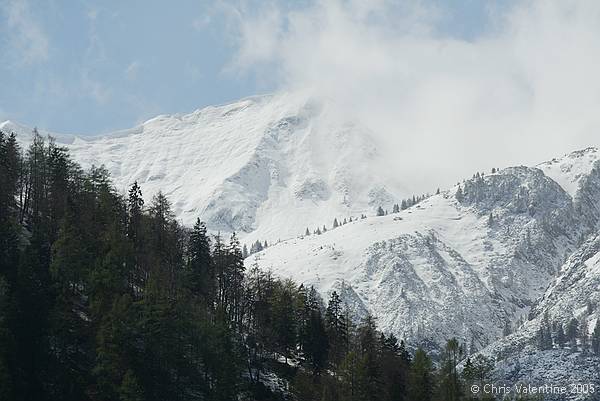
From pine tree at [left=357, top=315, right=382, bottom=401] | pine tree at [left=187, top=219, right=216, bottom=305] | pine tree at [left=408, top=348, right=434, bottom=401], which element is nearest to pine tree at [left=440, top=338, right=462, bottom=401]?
pine tree at [left=408, top=348, right=434, bottom=401]

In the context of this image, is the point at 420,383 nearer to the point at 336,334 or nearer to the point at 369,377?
the point at 369,377

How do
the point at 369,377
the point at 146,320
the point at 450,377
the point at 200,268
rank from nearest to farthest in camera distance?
the point at 146,320, the point at 450,377, the point at 369,377, the point at 200,268

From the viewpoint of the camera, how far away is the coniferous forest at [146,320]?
91.3 meters

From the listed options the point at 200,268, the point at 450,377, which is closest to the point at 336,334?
the point at 200,268

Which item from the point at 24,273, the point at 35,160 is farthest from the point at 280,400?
the point at 35,160

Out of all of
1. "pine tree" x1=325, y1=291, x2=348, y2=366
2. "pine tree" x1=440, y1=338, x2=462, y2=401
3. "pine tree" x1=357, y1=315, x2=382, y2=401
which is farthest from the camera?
"pine tree" x1=325, y1=291, x2=348, y2=366

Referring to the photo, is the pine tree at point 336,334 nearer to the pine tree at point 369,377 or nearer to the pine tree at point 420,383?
the pine tree at point 369,377

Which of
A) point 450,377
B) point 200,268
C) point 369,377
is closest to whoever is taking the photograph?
point 450,377

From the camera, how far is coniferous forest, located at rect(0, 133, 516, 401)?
9131 cm

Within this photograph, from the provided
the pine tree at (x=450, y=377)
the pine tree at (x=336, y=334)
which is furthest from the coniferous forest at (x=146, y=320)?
the pine tree at (x=336, y=334)

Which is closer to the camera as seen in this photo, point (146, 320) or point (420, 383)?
point (146, 320)

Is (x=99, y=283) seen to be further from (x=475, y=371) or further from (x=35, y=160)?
(x=475, y=371)

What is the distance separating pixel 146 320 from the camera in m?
95.9

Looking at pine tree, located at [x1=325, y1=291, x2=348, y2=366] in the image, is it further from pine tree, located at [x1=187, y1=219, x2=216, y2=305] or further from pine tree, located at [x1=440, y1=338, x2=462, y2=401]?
pine tree, located at [x1=440, y1=338, x2=462, y2=401]
